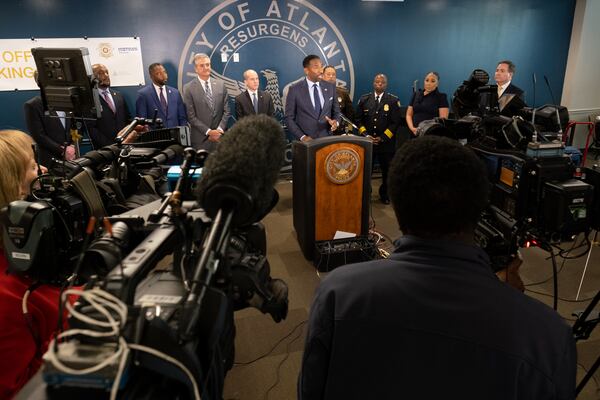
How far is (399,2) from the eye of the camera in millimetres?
5926

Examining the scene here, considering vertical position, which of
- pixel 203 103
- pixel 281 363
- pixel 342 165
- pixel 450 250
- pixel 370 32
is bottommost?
pixel 281 363

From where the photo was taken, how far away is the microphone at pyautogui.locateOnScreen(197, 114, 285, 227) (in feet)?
2.36

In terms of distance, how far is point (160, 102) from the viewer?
14.8ft

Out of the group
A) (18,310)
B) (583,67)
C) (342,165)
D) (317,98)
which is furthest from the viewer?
(583,67)

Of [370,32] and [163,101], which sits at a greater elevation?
[370,32]

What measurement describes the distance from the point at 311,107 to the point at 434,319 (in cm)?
368

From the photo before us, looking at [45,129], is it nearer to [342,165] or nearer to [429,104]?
[342,165]

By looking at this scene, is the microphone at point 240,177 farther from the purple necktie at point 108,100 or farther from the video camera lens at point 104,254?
the purple necktie at point 108,100

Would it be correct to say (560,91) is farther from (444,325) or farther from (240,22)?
(444,325)

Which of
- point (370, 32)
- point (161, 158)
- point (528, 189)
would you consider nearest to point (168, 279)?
point (528, 189)

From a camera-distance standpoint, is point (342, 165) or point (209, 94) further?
point (209, 94)

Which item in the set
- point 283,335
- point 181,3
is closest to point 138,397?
point 283,335

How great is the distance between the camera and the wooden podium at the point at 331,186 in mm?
3143

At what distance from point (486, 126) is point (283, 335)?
1.63 meters
